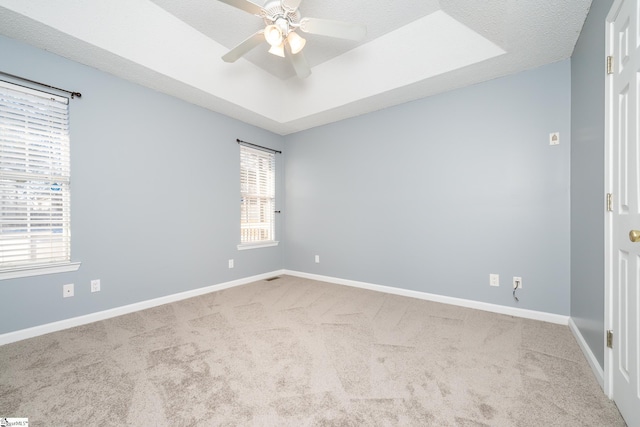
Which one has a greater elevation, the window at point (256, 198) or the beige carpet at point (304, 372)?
the window at point (256, 198)

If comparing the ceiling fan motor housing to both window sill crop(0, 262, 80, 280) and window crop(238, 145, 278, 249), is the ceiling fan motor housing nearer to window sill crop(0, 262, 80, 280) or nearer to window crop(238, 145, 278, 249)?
window crop(238, 145, 278, 249)

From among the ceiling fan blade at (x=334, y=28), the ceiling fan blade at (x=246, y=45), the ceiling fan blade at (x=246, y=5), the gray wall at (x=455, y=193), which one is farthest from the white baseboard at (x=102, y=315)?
the ceiling fan blade at (x=334, y=28)

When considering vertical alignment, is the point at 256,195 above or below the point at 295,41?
below

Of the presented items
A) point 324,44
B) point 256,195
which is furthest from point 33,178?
point 324,44

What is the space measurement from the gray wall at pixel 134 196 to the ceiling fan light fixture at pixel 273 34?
1.69 metres

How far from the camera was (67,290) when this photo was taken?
2.31 meters

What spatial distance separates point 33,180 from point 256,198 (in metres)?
2.35

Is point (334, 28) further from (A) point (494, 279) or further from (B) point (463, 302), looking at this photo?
(B) point (463, 302)

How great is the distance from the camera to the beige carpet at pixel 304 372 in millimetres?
1298

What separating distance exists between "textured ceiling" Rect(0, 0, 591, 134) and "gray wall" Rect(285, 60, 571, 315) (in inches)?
11.4

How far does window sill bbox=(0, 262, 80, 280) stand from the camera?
2.03 m

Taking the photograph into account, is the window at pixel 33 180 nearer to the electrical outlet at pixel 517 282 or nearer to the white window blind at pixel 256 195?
the white window blind at pixel 256 195

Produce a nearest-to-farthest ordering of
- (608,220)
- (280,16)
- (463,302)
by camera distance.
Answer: (608,220), (280,16), (463,302)

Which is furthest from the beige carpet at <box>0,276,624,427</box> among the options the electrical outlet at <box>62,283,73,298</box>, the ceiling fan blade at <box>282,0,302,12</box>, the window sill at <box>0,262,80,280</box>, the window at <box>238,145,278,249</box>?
the ceiling fan blade at <box>282,0,302,12</box>
